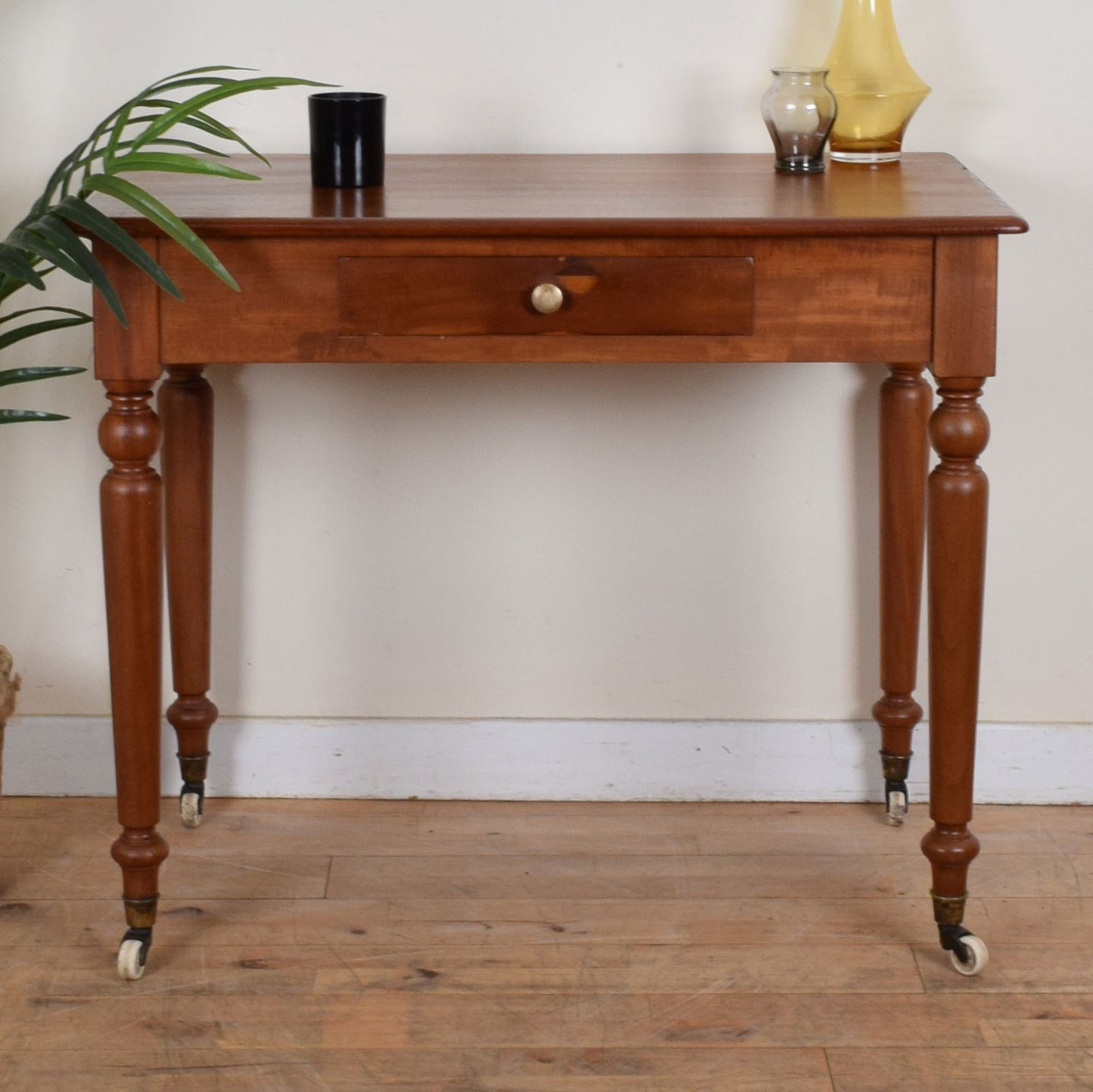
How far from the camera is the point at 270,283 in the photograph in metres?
1.55

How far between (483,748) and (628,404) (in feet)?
1.76

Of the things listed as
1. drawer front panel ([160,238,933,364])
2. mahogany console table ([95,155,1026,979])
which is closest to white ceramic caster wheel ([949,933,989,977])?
mahogany console table ([95,155,1026,979])

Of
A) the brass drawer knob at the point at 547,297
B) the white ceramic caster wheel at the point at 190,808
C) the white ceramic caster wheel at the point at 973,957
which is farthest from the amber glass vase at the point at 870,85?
the white ceramic caster wheel at the point at 190,808

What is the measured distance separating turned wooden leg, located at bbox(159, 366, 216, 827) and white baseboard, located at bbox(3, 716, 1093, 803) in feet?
0.32

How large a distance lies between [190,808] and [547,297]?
948mm

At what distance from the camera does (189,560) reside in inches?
78.8

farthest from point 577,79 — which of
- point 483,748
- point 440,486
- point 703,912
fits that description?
point 703,912

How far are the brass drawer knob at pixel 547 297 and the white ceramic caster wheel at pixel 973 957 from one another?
2.80 feet

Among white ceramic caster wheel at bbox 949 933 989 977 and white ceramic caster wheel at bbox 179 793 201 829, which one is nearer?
white ceramic caster wheel at bbox 949 933 989 977

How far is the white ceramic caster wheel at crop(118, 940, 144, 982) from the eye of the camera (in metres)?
1.70

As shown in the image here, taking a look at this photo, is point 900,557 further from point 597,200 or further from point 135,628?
point 135,628

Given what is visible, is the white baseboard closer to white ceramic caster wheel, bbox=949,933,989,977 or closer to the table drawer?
white ceramic caster wheel, bbox=949,933,989,977

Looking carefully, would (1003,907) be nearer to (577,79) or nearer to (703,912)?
(703,912)

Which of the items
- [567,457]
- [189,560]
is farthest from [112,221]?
[567,457]
